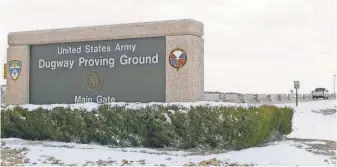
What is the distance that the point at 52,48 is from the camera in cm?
1681

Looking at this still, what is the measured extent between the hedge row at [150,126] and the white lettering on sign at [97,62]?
6.63ft

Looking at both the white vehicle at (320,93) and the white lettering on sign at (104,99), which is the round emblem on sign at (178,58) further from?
the white vehicle at (320,93)

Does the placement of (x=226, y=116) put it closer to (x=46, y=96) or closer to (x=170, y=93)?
(x=170, y=93)

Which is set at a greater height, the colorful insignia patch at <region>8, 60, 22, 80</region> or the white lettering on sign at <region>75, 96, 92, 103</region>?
the colorful insignia patch at <region>8, 60, 22, 80</region>

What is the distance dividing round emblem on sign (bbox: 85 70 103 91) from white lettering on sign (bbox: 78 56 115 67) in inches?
10.6

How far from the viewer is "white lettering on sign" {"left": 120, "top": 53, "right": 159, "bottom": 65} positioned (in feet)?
49.4

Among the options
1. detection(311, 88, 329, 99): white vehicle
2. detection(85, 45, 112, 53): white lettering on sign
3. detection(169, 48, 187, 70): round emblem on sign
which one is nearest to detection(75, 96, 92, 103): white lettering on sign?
detection(85, 45, 112, 53): white lettering on sign

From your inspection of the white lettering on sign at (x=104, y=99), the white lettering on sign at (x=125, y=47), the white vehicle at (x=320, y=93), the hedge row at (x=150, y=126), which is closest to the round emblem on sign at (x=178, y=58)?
the white lettering on sign at (x=125, y=47)

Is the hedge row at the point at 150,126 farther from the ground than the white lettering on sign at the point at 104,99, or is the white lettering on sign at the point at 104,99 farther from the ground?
the white lettering on sign at the point at 104,99

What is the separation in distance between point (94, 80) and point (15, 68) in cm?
354

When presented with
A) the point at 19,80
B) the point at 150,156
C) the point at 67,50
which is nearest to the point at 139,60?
the point at 67,50

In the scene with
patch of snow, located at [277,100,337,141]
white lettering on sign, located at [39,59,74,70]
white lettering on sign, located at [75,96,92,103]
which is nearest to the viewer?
white lettering on sign, located at [75,96,92,103]

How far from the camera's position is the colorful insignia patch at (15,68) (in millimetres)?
17562

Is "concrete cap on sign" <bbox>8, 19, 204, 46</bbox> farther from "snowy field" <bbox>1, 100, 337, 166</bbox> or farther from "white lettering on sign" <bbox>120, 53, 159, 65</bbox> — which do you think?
"snowy field" <bbox>1, 100, 337, 166</bbox>
